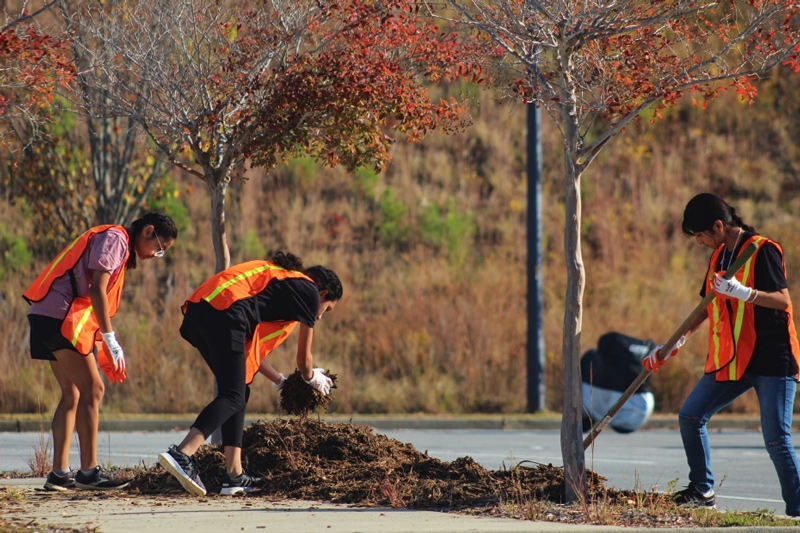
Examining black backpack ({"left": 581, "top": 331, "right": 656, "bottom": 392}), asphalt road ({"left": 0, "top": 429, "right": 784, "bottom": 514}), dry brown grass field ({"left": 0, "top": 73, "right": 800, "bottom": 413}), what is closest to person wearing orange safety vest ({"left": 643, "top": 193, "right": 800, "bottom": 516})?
asphalt road ({"left": 0, "top": 429, "right": 784, "bottom": 514})

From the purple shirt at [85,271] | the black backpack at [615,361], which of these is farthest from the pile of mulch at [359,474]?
the black backpack at [615,361]

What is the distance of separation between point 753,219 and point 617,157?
11.1 feet

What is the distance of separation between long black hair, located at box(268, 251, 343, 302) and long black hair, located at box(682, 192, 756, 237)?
2257 millimetres

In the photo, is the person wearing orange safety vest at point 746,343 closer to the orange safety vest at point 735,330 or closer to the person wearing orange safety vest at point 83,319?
the orange safety vest at point 735,330

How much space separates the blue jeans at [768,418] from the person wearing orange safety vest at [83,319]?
3.44 metres

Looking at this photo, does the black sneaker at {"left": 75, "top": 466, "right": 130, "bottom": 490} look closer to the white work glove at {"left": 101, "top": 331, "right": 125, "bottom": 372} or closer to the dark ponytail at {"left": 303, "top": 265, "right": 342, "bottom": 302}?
the white work glove at {"left": 101, "top": 331, "right": 125, "bottom": 372}

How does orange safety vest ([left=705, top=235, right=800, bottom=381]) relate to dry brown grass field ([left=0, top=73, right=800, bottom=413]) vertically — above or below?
below

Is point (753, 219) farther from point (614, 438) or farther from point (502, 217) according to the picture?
point (614, 438)

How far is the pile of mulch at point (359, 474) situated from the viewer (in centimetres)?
668

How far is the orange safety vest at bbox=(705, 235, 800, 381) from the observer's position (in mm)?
6328

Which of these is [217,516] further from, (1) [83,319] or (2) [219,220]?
(2) [219,220]

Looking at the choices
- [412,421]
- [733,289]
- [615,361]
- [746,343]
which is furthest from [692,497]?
[412,421]

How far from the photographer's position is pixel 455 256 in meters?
21.6

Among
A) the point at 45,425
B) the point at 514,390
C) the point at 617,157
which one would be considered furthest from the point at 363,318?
the point at 617,157
